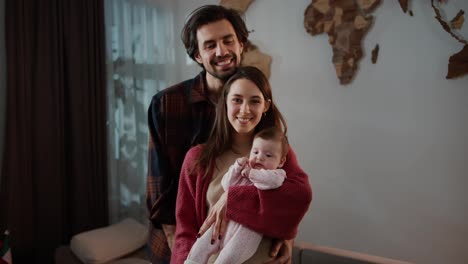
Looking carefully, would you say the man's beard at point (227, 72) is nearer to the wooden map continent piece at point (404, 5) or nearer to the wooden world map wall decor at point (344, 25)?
the wooden world map wall decor at point (344, 25)

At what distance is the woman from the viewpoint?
1094 mm

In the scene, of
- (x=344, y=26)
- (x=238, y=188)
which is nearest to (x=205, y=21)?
(x=238, y=188)

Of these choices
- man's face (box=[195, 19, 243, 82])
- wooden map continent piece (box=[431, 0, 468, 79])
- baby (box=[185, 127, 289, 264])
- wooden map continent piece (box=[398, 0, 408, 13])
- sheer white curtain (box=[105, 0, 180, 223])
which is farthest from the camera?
sheer white curtain (box=[105, 0, 180, 223])

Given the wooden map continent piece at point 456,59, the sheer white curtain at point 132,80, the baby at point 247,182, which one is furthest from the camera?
the sheer white curtain at point 132,80

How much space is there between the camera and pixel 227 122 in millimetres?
1250

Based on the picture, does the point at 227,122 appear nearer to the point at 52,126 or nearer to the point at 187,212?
the point at 187,212

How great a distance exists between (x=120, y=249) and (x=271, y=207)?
1631 mm

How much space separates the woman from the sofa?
2.80 feet

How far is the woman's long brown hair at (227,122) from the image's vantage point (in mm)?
1198

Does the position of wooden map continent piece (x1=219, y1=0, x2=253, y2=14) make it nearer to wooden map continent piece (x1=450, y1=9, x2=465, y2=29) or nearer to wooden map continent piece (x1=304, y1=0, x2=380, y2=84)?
wooden map continent piece (x1=304, y1=0, x2=380, y2=84)

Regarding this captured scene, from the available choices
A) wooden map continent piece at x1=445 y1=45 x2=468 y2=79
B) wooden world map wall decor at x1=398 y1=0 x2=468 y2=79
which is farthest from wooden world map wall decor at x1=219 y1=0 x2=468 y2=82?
wooden map continent piece at x1=445 y1=45 x2=468 y2=79

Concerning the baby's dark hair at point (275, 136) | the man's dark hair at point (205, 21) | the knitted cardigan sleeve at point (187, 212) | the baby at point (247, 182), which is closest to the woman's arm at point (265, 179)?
the baby at point (247, 182)

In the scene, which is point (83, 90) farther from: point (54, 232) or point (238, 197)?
point (238, 197)

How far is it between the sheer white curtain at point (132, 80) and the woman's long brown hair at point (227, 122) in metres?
1.71
